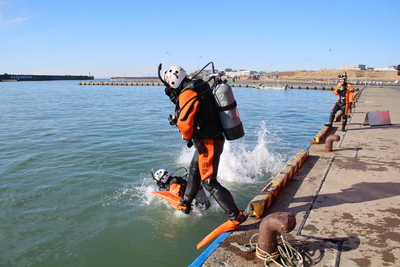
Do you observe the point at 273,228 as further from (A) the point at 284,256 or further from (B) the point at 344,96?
Answer: (B) the point at 344,96

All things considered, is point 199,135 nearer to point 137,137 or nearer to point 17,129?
point 137,137

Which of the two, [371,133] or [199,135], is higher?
[199,135]

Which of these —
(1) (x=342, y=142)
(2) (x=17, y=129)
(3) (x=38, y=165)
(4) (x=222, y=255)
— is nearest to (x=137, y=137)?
(3) (x=38, y=165)

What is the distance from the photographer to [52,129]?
15578 millimetres

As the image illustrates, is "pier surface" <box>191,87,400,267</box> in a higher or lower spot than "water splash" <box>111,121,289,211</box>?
higher

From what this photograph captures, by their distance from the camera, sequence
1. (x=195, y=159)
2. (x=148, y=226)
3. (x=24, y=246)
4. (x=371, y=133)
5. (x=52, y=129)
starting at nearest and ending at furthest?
1. (x=195, y=159)
2. (x=24, y=246)
3. (x=148, y=226)
4. (x=371, y=133)
5. (x=52, y=129)

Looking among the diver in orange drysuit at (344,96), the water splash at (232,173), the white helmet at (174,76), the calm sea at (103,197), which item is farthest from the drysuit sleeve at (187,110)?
the diver in orange drysuit at (344,96)

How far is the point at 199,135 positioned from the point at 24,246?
3.62m

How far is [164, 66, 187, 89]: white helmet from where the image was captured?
404cm

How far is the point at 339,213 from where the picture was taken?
433cm

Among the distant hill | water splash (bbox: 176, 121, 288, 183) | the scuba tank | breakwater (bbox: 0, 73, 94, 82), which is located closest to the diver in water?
the scuba tank

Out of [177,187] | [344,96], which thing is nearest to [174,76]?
[177,187]

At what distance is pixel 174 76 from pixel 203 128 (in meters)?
0.81

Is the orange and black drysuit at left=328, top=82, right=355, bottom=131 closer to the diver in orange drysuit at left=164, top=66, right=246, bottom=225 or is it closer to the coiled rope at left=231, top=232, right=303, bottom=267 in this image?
the diver in orange drysuit at left=164, top=66, right=246, bottom=225
